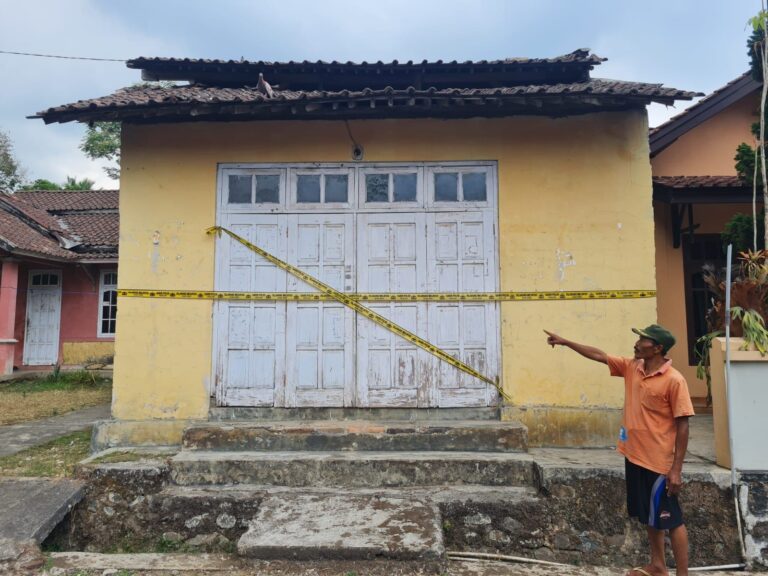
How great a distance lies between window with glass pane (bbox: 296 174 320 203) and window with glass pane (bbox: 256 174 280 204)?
22 cm

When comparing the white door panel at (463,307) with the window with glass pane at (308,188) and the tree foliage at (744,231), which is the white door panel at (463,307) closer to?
the window with glass pane at (308,188)

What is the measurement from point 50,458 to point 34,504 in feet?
4.33

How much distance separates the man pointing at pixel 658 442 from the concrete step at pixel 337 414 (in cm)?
197

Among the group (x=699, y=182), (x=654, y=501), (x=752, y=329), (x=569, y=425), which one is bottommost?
(x=654, y=501)

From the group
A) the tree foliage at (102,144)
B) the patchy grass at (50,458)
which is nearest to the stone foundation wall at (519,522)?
the patchy grass at (50,458)

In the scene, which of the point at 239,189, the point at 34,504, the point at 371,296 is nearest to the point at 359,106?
the point at 239,189

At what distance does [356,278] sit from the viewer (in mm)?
5348

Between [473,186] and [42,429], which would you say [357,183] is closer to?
[473,186]

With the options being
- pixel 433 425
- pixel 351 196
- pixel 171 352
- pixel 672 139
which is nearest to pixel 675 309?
pixel 672 139

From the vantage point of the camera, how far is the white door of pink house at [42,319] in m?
13.9

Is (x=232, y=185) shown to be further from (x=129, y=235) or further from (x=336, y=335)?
(x=336, y=335)

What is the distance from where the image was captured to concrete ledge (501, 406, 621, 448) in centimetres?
505

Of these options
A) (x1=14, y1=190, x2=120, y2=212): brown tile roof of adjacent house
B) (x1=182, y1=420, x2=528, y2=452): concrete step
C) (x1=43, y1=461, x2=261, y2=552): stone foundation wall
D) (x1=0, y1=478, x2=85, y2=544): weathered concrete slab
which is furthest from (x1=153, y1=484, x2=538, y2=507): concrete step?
(x1=14, y1=190, x2=120, y2=212): brown tile roof of adjacent house

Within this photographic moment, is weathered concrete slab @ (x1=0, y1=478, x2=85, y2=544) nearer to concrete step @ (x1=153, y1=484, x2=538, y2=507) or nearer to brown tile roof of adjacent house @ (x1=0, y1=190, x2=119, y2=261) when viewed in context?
concrete step @ (x1=153, y1=484, x2=538, y2=507)
